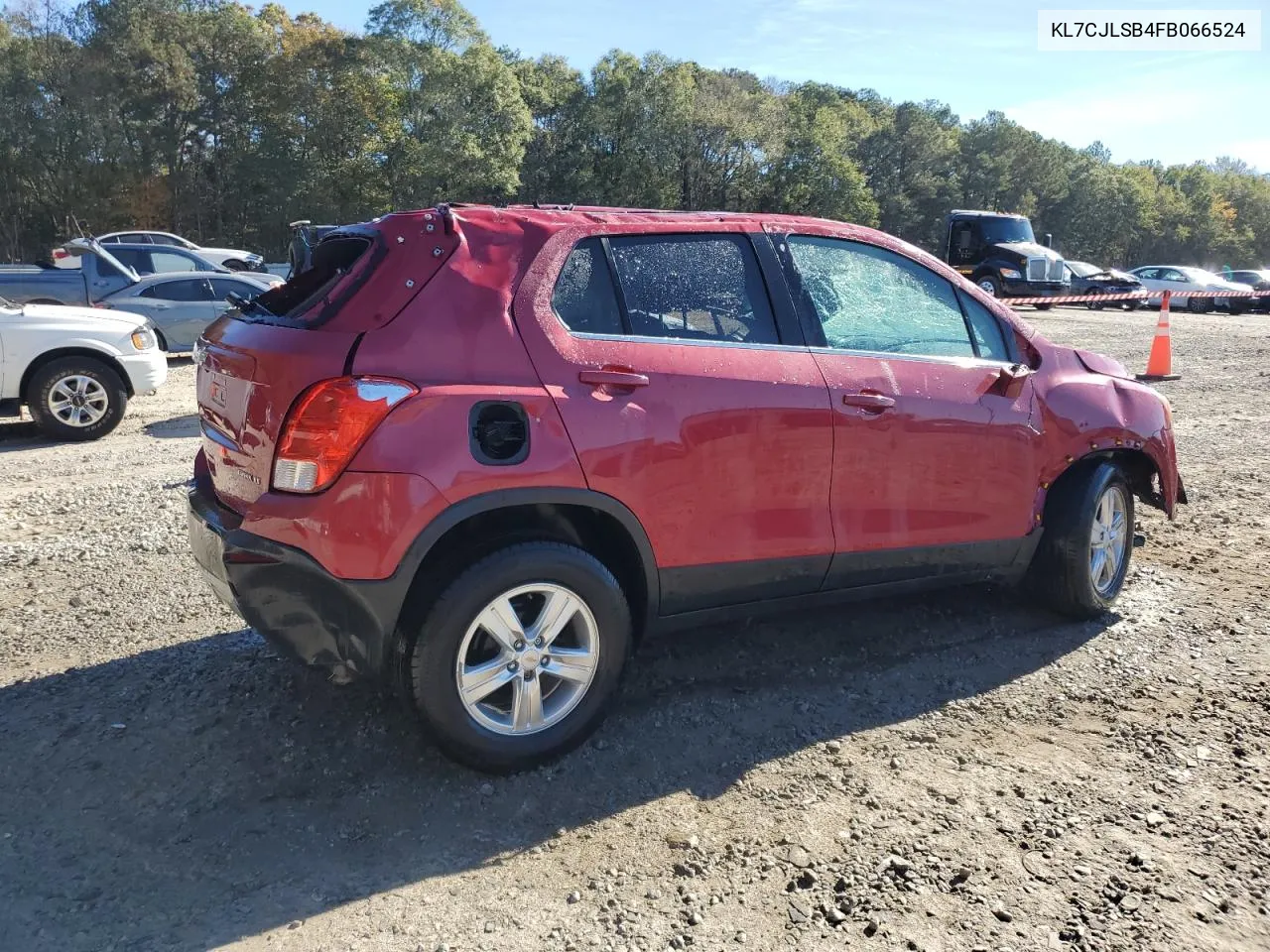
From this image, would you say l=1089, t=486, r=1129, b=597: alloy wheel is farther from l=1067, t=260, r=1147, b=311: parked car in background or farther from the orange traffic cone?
l=1067, t=260, r=1147, b=311: parked car in background

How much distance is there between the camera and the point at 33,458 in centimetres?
762

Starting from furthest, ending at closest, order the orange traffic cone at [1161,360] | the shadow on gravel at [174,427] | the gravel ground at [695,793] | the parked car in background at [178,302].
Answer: the parked car in background at [178,302] < the orange traffic cone at [1161,360] < the shadow on gravel at [174,427] < the gravel ground at [695,793]

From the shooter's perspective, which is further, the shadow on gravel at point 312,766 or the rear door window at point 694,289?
the rear door window at point 694,289

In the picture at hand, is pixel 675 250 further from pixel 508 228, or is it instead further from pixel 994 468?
pixel 994 468

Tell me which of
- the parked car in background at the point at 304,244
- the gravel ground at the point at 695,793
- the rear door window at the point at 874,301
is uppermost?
the parked car in background at the point at 304,244

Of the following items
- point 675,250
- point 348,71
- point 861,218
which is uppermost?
point 348,71

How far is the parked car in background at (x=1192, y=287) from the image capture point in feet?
93.8

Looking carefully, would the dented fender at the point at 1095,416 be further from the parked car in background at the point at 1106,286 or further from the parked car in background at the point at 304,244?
the parked car in background at the point at 1106,286

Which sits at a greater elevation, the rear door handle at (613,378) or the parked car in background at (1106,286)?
the parked car in background at (1106,286)

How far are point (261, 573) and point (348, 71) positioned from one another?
44.5 m

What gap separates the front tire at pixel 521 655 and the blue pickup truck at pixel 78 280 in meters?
11.6

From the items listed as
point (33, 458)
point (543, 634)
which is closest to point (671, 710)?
point (543, 634)

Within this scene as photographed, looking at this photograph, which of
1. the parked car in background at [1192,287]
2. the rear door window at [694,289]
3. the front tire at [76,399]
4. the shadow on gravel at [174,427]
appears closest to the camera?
the rear door window at [694,289]

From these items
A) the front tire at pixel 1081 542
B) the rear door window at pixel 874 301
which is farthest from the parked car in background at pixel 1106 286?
the rear door window at pixel 874 301
